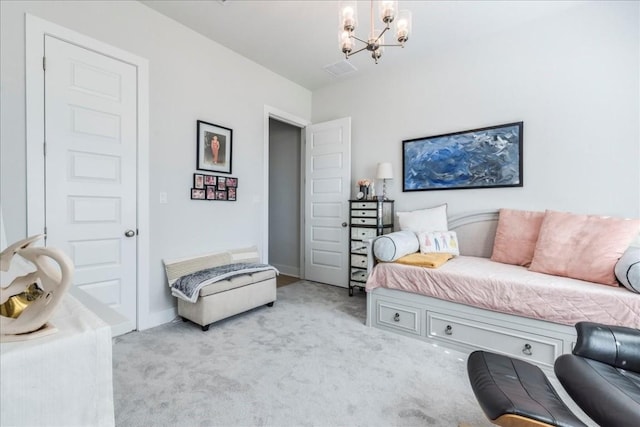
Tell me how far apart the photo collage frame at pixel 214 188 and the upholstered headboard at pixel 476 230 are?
8.15ft

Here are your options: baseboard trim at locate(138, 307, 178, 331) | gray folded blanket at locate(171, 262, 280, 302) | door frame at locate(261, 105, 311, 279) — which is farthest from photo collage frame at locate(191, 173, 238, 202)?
baseboard trim at locate(138, 307, 178, 331)

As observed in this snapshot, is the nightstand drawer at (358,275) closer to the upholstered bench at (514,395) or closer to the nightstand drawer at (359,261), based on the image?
the nightstand drawer at (359,261)

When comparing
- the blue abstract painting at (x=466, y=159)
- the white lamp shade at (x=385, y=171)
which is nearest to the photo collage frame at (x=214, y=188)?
the white lamp shade at (x=385, y=171)

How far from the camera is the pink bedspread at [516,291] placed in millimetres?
1730

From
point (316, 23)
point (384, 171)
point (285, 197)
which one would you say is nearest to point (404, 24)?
point (316, 23)

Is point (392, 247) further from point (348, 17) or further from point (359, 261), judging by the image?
point (348, 17)

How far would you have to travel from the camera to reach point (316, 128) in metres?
4.16

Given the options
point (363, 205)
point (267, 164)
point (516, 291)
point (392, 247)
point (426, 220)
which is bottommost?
point (516, 291)

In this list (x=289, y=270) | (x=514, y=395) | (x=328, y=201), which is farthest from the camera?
(x=289, y=270)

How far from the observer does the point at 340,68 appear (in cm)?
369

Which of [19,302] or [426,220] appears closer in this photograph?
[19,302]

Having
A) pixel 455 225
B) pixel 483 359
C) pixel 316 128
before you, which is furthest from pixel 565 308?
pixel 316 128

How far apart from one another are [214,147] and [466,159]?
2740 mm

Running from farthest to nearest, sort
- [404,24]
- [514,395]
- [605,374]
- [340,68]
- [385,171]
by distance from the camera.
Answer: [340,68] → [385,171] → [404,24] → [605,374] → [514,395]
